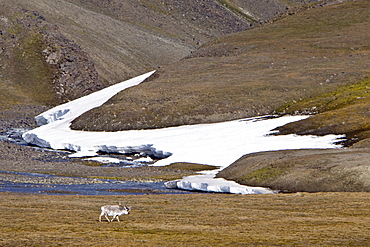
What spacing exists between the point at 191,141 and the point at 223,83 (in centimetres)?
2988

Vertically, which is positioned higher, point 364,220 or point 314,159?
point 314,159

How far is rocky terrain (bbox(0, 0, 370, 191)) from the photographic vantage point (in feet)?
168

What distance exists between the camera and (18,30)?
506 ft

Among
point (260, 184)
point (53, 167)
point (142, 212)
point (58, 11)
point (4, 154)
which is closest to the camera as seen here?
point (142, 212)

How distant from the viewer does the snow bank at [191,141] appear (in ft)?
206

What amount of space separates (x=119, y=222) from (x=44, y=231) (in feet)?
12.3

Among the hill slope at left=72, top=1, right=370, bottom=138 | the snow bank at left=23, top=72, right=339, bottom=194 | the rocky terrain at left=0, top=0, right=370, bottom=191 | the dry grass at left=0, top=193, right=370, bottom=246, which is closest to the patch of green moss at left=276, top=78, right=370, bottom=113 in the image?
the rocky terrain at left=0, top=0, right=370, bottom=191

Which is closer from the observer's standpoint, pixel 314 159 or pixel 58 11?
pixel 314 159

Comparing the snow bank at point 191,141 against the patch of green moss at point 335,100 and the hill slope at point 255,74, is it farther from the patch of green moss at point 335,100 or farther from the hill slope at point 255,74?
the patch of green moss at point 335,100

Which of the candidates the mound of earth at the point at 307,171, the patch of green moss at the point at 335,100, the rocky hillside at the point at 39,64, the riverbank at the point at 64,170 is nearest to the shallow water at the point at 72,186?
the riverbank at the point at 64,170

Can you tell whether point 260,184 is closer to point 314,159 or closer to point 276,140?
point 314,159

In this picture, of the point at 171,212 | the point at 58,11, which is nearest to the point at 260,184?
the point at 171,212

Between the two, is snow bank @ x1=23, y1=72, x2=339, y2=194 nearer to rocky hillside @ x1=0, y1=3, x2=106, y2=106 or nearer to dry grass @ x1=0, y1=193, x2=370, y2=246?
dry grass @ x1=0, y1=193, x2=370, y2=246

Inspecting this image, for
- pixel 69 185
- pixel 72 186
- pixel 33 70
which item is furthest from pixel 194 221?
pixel 33 70
